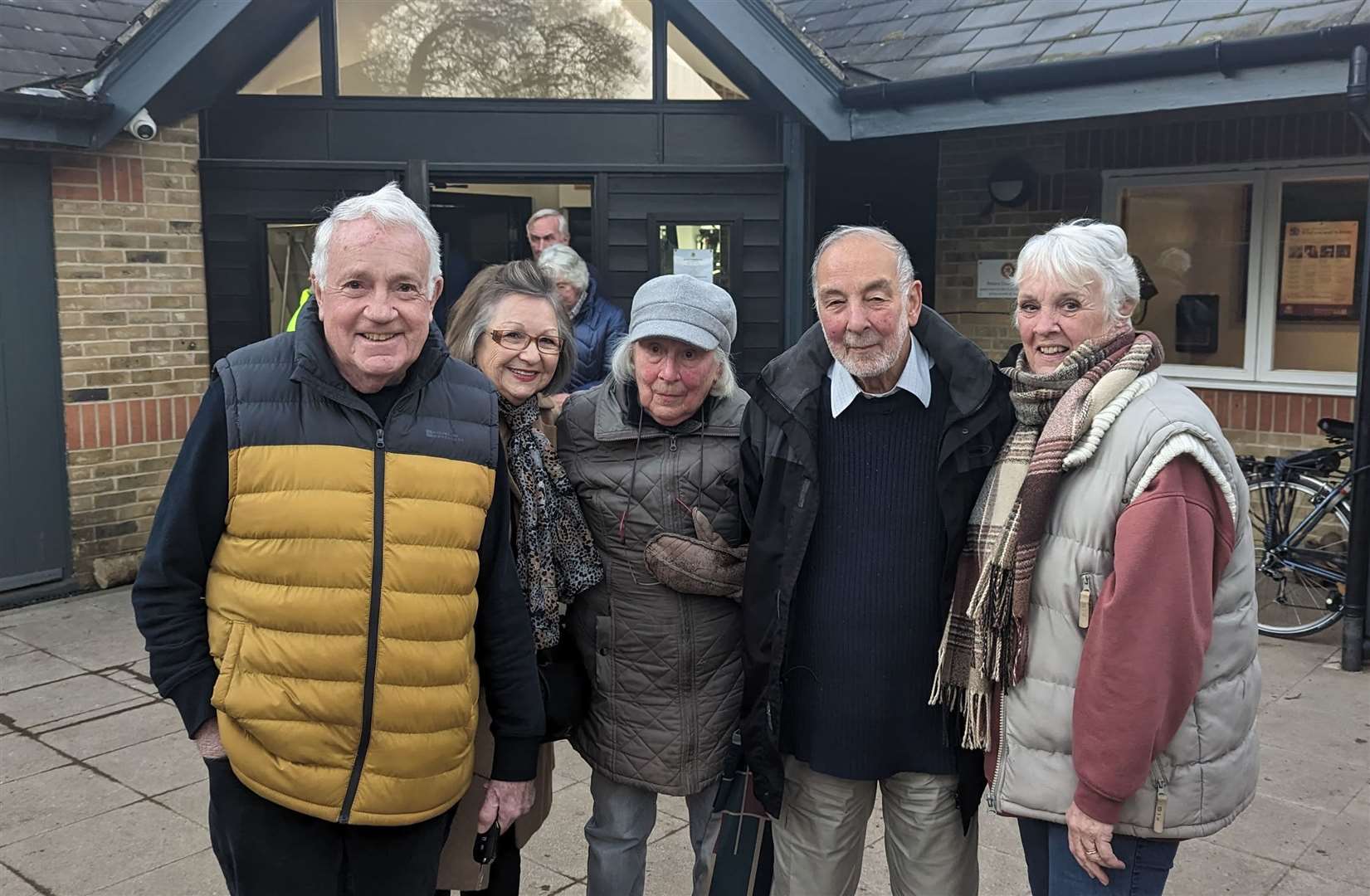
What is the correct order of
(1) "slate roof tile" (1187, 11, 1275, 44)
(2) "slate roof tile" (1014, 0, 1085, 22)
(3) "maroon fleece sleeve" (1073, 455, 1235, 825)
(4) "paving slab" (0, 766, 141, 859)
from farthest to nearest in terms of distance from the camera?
(2) "slate roof tile" (1014, 0, 1085, 22) < (1) "slate roof tile" (1187, 11, 1275, 44) < (4) "paving slab" (0, 766, 141, 859) < (3) "maroon fleece sleeve" (1073, 455, 1235, 825)

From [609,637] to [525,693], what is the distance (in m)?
0.31

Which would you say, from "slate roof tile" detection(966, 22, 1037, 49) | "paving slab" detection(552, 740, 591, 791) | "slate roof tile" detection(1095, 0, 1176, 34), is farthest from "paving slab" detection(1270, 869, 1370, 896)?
"slate roof tile" detection(966, 22, 1037, 49)

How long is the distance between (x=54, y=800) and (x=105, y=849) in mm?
494

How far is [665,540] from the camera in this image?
2572 millimetres

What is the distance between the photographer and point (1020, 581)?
2.18m

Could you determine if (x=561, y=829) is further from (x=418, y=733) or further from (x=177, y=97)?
(x=177, y=97)

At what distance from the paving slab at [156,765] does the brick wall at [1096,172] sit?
5391 mm

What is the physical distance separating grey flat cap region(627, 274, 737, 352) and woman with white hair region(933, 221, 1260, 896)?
2.19ft

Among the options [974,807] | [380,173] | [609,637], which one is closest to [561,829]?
[609,637]

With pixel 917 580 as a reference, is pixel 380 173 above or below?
above

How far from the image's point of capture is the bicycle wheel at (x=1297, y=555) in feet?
20.0

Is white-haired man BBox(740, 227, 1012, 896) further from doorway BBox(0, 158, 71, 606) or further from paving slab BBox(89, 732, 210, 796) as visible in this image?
doorway BBox(0, 158, 71, 606)

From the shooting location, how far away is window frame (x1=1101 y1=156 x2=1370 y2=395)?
7.08 metres

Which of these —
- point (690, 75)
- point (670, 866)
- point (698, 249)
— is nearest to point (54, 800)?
point (670, 866)
